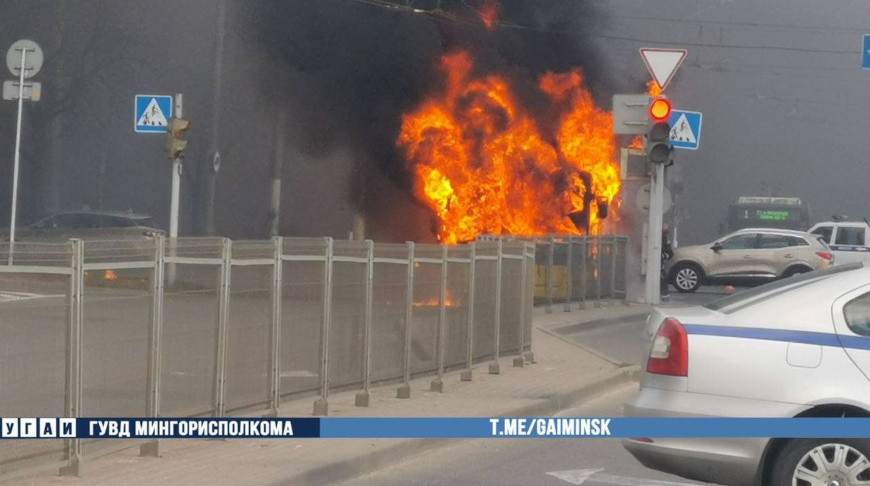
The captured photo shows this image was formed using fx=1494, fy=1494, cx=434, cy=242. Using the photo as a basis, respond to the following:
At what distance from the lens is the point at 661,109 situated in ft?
71.7

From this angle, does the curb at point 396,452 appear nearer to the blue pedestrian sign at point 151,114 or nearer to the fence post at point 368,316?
the fence post at point 368,316

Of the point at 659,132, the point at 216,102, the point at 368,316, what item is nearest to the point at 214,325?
the point at 368,316

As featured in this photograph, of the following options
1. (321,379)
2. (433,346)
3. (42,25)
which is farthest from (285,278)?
(42,25)

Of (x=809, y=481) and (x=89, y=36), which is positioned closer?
(x=809, y=481)

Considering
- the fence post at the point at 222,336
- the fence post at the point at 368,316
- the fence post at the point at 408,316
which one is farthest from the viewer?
the fence post at the point at 408,316

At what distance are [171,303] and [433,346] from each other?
5.15 metres

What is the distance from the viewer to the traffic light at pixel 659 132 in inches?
861

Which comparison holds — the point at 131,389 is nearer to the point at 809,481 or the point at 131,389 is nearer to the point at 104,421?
the point at 104,421

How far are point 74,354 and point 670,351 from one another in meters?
3.37

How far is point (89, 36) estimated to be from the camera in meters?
46.0

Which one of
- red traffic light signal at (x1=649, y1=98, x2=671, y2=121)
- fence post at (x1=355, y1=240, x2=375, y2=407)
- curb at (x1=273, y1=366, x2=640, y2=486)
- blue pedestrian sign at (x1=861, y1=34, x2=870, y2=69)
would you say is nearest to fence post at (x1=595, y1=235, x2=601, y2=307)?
blue pedestrian sign at (x1=861, y1=34, x2=870, y2=69)

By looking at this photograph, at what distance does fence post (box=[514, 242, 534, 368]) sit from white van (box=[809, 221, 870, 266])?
22585 mm

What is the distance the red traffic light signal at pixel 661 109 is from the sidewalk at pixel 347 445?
589cm

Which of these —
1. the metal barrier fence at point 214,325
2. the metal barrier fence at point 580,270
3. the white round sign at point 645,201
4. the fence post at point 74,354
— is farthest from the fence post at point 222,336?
the metal barrier fence at point 580,270
